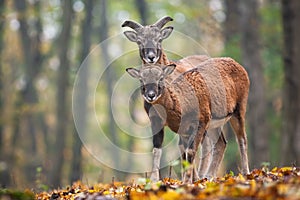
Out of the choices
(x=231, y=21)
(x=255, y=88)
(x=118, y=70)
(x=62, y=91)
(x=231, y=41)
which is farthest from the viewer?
(x=118, y=70)

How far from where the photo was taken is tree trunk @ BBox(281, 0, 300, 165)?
50.9 ft

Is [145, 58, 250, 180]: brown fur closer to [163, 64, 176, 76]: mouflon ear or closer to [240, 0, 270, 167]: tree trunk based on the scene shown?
[163, 64, 176, 76]: mouflon ear

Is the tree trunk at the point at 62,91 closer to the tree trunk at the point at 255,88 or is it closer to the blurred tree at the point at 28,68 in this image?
the blurred tree at the point at 28,68

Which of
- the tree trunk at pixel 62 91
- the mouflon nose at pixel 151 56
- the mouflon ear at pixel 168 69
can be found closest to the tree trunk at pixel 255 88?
the tree trunk at pixel 62 91

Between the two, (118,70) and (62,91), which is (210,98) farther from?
(118,70)

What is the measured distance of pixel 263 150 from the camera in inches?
752

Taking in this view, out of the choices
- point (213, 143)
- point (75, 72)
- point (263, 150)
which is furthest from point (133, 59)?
point (213, 143)

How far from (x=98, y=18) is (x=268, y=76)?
36.5 ft

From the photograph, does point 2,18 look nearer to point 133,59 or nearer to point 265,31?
point 265,31

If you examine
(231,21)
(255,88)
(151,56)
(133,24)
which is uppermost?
(231,21)

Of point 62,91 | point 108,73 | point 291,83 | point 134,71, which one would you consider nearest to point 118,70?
point 108,73

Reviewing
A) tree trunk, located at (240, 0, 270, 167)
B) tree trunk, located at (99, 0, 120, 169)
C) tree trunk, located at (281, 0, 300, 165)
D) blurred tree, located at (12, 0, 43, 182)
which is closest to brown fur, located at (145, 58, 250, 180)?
tree trunk, located at (281, 0, 300, 165)

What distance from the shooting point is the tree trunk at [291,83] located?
15523mm

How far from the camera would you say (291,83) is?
15.8 meters
